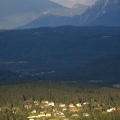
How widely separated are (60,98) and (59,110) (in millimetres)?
6638

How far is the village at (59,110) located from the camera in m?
70.1

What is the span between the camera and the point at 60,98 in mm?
80250

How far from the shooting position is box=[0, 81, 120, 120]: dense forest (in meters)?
69.8

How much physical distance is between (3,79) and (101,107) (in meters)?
45.6

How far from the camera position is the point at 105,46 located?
630ft

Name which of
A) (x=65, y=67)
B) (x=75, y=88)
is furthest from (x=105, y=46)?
(x=75, y=88)

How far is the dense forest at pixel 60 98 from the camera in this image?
69812 mm

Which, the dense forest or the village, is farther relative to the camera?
the village

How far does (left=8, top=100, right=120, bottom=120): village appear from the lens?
70.1m

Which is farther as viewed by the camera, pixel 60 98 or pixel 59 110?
pixel 60 98

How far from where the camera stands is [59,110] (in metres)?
73.7

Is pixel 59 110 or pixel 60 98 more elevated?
pixel 60 98

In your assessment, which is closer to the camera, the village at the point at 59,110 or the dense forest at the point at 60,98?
the dense forest at the point at 60,98

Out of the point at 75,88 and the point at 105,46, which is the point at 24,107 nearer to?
the point at 75,88
